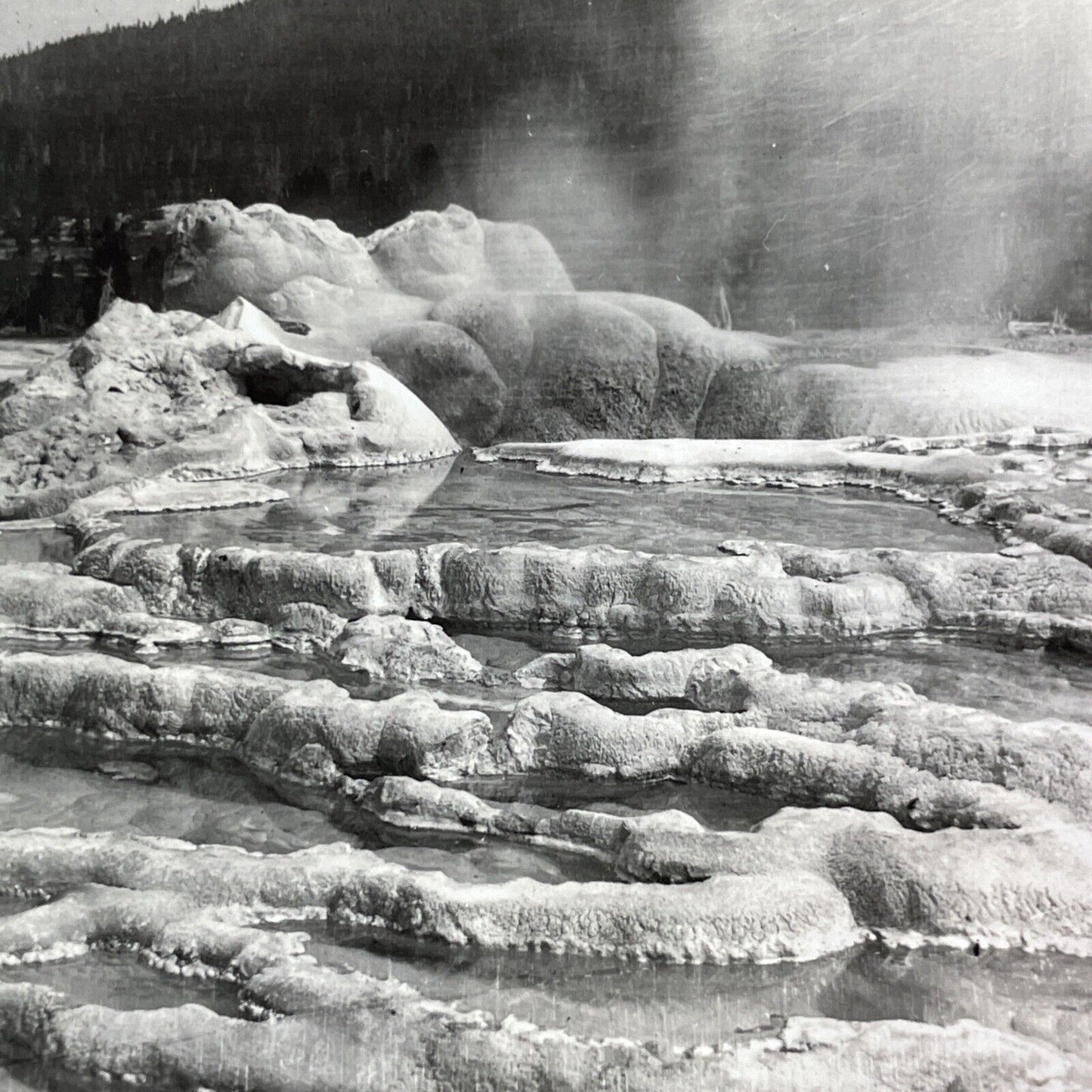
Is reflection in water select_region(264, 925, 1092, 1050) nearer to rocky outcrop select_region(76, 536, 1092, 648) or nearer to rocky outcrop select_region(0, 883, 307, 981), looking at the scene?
rocky outcrop select_region(0, 883, 307, 981)

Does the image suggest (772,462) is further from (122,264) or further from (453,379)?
(122,264)

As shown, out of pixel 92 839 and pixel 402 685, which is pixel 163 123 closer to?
pixel 402 685

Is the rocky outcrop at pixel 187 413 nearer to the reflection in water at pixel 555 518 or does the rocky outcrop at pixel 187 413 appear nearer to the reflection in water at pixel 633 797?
the reflection in water at pixel 555 518

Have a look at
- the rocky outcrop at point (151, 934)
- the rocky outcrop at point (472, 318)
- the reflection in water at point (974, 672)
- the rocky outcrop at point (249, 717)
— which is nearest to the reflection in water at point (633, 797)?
the rocky outcrop at point (249, 717)

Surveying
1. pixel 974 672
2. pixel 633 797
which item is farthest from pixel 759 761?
pixel 974 672

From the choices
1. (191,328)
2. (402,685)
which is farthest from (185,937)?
(191,328)
